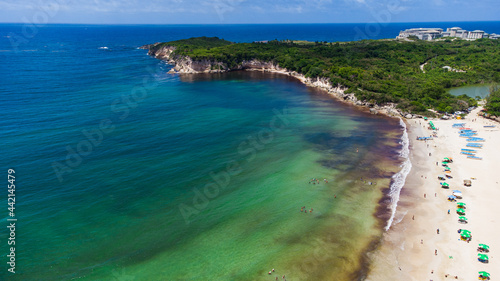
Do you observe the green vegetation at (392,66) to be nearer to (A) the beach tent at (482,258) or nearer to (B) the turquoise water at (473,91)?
(B) the turquoise water at (473,91)

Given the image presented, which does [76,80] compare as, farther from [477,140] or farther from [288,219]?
[477,140]

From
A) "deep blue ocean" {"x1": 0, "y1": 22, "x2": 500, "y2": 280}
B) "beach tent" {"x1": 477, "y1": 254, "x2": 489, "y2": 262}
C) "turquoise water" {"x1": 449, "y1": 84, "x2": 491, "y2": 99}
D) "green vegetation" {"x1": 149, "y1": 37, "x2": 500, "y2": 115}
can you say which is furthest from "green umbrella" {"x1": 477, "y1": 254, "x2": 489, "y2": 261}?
"turquoise water" {"x1": 449, "y1": 84, "x2": 491, "y2": 99}

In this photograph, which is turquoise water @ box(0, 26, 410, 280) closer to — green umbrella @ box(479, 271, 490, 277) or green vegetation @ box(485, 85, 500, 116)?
green umbrella @ box(479, 271, 490, 277)

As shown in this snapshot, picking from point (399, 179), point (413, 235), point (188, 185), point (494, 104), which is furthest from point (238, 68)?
point (413, 235)

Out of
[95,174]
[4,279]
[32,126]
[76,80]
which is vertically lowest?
[4,279]

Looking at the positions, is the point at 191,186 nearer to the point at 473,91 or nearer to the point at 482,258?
the point at 482,258

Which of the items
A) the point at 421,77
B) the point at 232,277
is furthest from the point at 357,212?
the point at 421,77
